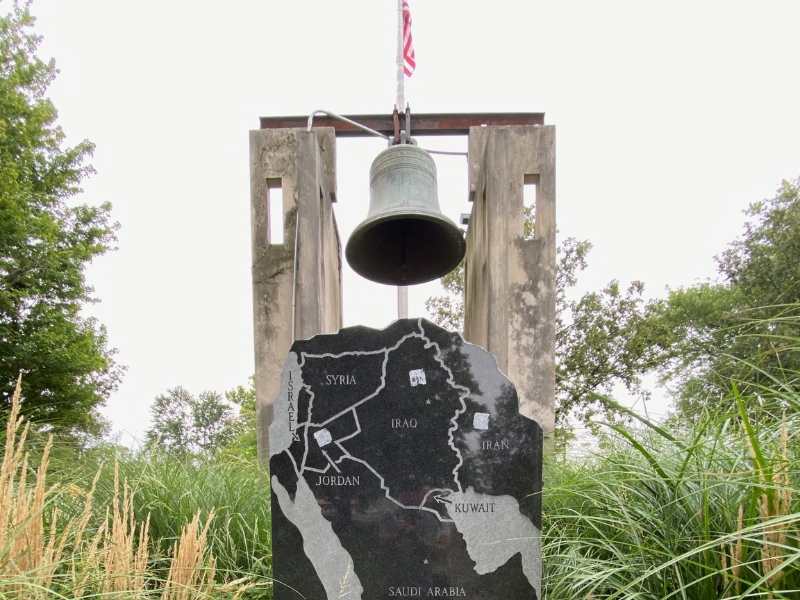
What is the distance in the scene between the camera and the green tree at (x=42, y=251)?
704cm

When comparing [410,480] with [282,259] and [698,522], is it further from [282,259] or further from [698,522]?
[282,259]

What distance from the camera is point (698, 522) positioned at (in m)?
1.34

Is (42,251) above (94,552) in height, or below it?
above

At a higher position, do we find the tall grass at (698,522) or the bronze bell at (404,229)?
the bronze bell at (404,229)

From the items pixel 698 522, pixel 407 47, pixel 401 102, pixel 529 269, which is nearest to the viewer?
pixel 698 522

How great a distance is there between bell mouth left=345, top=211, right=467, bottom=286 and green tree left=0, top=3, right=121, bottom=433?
6.16m

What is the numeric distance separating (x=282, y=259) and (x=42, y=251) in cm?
616

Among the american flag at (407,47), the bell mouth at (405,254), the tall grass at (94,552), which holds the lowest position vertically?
the tall grass at (94,552)

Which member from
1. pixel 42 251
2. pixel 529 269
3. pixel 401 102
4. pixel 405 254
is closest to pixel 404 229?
pixel 405 254

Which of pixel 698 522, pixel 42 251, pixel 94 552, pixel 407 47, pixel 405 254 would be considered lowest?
pixel 94 552

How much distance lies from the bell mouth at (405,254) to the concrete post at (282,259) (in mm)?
860

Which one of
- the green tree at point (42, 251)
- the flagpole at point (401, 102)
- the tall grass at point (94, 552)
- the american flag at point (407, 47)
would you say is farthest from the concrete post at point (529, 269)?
the green tree at point (42, 251)

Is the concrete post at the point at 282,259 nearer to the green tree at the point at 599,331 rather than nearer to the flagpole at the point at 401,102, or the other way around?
the flagpole at the point at 401,102

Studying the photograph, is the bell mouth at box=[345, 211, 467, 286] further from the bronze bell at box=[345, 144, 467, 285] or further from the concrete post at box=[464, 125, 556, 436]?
the concrete post at box=[464, 125, 556, 436]
